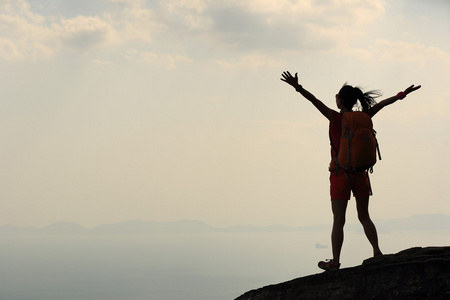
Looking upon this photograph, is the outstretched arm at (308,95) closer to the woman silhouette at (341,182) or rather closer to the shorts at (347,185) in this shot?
the woman silhouette at (341,182)

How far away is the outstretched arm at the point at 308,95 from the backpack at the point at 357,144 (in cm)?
32

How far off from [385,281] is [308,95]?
3.43 meters

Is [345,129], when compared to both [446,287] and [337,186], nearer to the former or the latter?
[337,186]

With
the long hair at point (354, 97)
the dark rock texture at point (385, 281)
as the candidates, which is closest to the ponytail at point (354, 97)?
the long hair at point (354, 97)

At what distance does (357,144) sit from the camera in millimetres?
9031

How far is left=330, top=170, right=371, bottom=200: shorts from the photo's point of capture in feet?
30.5

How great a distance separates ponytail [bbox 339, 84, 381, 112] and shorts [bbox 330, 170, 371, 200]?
4.25 ft

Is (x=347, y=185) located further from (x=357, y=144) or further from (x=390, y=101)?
(x=390, y=101)

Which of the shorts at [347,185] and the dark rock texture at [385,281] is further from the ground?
the shorts at [347,185]

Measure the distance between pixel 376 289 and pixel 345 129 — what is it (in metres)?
2.83

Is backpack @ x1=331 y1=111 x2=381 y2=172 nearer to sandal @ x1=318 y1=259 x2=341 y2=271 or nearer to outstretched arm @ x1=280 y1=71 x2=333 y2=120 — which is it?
outstretched arm @ x1=280 y1=71 x2=333 y2=120

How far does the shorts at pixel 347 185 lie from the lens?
928 centimetres

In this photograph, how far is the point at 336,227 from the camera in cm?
939

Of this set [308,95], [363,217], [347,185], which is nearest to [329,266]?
[363,217]
